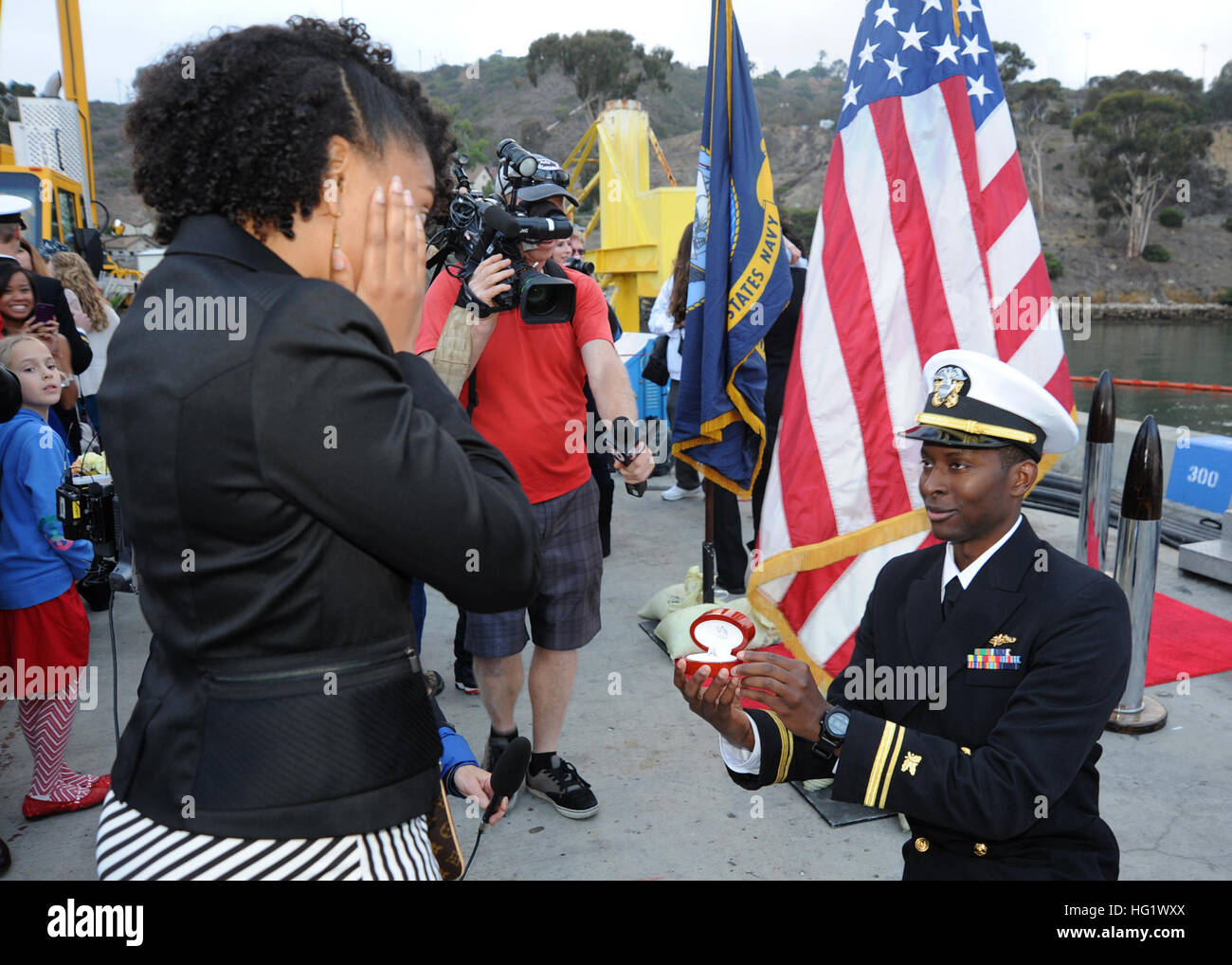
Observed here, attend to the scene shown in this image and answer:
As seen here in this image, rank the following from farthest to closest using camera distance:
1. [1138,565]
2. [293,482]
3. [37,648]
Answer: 1. [1138,565]
2. [37,648]
3. [293,482]

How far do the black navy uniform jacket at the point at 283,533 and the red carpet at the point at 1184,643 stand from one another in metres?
3.25

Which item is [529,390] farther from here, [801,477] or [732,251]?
[732,251]

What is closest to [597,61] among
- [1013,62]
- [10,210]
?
[1013,62]

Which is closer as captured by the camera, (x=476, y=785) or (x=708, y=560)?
(x=476, y=785)

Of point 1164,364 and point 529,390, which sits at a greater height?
point 529,390

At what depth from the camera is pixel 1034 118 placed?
6444 cm

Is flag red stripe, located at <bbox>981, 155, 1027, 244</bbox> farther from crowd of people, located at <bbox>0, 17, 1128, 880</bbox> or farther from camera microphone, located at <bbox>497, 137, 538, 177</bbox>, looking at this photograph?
crowd of people, located at <bbox>0, 17, 1128, 880</bbox>

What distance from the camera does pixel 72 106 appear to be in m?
11.7

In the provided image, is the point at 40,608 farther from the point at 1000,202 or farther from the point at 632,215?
the point at 632,215

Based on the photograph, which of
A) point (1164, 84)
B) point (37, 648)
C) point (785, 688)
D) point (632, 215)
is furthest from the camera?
point (1164, 84)

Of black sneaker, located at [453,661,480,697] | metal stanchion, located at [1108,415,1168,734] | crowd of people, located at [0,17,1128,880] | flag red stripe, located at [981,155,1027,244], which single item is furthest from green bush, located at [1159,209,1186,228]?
crowd of people, located at [0,17,1128,880]

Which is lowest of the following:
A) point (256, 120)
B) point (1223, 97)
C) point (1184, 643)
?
point (1184, 643)

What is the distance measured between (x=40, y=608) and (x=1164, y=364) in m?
20.6

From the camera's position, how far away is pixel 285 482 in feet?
3.51
